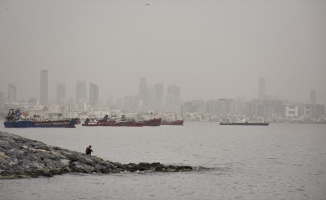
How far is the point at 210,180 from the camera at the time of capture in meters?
37.0

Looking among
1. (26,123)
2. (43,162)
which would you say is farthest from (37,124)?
(43,162)

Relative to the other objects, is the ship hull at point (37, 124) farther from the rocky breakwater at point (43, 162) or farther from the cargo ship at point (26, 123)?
the rocky breakwater at point (43, 162)

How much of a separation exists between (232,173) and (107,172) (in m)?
11.2

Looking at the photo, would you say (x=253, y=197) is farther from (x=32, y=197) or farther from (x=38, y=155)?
(x=38, y=155)

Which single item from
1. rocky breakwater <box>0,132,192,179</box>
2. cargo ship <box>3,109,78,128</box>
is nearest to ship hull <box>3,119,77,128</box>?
cargo ship <box>3,109,78,128</box>

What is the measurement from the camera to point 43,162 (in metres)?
36.9

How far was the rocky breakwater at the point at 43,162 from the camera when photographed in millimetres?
34906

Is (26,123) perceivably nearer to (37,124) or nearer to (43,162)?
(37,124)

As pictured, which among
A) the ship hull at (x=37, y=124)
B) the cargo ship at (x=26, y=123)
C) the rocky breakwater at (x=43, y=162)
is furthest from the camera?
the ship hull at (x=37, y=124)

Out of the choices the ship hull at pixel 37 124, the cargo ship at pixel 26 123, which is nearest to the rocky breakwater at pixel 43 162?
the cargo ship at pixel 26 123

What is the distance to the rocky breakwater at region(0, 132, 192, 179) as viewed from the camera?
34.9 meters

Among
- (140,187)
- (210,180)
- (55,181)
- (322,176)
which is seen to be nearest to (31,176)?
(55,181)

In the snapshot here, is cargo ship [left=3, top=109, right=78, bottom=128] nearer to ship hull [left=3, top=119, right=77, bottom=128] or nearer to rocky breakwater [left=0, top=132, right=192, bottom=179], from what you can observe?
ship hull [left=3, top=119, right=77, bottom=128]

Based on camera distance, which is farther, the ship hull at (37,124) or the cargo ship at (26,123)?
the ship hull at (37,124)
